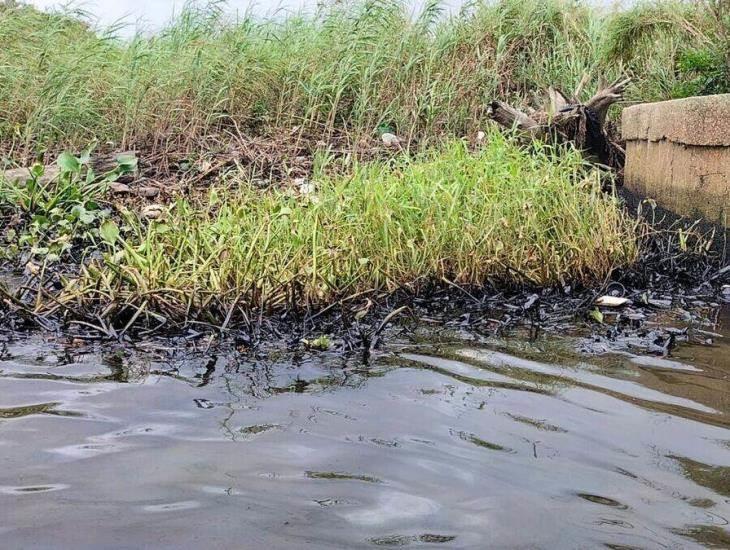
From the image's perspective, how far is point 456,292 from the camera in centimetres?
350

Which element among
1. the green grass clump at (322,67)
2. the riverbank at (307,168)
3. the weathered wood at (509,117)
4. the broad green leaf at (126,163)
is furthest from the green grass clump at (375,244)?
the green grass clump at (322,67)

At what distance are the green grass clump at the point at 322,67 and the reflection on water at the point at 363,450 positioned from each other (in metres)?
4.06

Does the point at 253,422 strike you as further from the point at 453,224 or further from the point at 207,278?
the point at 453,224

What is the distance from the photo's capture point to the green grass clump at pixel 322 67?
6.20 m

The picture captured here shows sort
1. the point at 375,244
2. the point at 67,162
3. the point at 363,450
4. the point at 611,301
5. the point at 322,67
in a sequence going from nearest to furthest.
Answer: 1. the point at 363,450
2. the point at 611,301
3. the point at 375,244
4. the point at 67,162
5. the point at 322,67

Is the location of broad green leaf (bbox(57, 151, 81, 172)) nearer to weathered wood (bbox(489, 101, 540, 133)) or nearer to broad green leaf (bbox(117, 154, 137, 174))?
broad green leaf (bbox(117, 154, 137, 174))

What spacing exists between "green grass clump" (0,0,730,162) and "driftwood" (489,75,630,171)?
2.40ft

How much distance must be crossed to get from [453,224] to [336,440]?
208 cm

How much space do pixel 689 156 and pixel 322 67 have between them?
3.53 meters

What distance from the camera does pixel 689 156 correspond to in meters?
4.39

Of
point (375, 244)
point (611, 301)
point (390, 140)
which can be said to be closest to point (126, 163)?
point (390, 140)

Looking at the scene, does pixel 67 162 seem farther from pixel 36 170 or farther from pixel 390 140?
pixel 390 140

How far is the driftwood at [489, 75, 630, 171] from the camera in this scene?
5.66 meters

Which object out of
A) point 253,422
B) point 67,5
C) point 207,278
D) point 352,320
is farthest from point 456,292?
point 67,5
